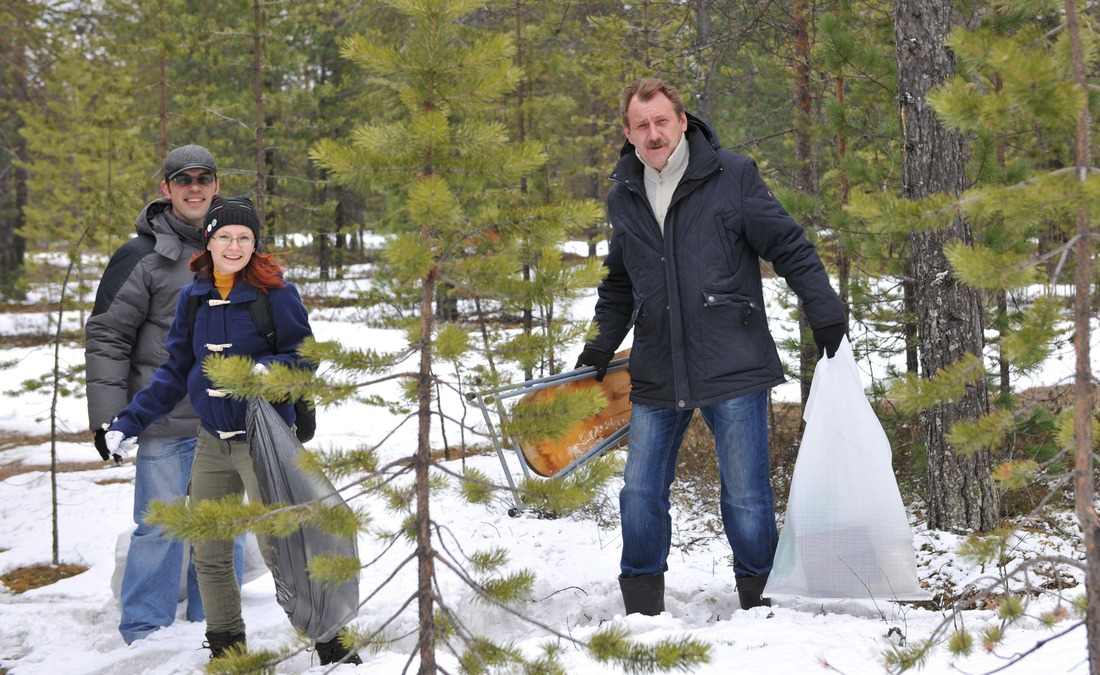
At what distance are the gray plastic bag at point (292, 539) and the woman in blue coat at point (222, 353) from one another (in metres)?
0.14

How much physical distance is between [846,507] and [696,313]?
103 cm

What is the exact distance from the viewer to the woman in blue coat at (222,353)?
149 inches

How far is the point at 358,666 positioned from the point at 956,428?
8.17 feet

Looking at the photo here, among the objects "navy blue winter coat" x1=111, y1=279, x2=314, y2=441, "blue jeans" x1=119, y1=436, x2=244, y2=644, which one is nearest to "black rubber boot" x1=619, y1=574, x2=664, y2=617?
"navy blue winter coat" x1=111, y1=279, x2=314, y2=441

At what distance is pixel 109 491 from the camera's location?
27.8ft

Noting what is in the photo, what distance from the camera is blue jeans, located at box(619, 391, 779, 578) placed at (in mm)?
4020

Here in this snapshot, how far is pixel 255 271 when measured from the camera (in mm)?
3861

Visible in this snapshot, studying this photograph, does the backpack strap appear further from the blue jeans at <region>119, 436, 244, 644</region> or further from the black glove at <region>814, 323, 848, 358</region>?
the black glove at <region>814, 323, 848, 358</region>

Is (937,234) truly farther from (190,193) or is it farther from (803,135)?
(190,193)

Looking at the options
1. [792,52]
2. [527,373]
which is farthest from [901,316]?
[527,373]

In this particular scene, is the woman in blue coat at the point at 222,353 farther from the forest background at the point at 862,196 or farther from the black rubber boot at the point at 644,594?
the black rubber boot at the point at 644,594

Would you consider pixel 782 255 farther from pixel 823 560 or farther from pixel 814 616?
pixel 814 616

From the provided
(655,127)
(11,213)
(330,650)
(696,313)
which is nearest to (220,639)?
(330,650)

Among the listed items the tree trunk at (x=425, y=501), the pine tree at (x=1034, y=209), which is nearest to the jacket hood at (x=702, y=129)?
the pine tree at (x=1034, y=209)
